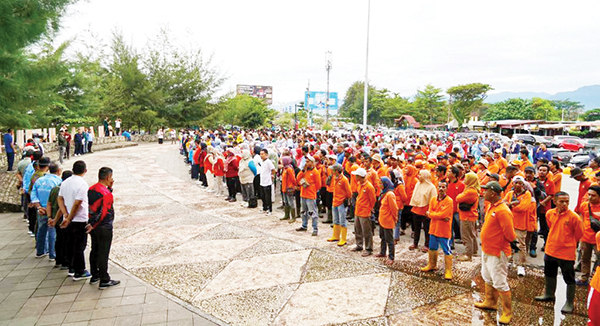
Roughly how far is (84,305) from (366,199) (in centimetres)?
445

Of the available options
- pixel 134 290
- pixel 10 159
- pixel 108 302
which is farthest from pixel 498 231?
pixel 10 159

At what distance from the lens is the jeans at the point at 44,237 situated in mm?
6035

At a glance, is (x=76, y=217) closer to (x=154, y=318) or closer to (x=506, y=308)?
(x=154, y=318)

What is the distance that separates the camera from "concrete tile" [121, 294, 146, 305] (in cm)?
490

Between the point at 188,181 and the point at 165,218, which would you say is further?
the point at 188,181

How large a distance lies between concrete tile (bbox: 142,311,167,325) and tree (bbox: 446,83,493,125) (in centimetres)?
6303

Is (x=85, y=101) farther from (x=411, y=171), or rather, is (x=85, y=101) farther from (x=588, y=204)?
(x=588, y=204)

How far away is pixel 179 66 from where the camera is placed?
3584 centimetres

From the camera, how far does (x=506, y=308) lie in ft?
14.3

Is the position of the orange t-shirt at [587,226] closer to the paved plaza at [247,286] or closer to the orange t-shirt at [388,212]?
the paved plaza at [247,286]

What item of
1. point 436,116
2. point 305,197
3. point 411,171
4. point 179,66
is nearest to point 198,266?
point 305,197

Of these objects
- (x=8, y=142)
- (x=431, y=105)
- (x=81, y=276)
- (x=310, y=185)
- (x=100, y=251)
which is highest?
(x=431, y=105)

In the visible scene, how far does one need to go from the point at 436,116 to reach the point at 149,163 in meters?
60.8

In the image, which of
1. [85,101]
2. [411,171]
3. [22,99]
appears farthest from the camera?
[85,101]
